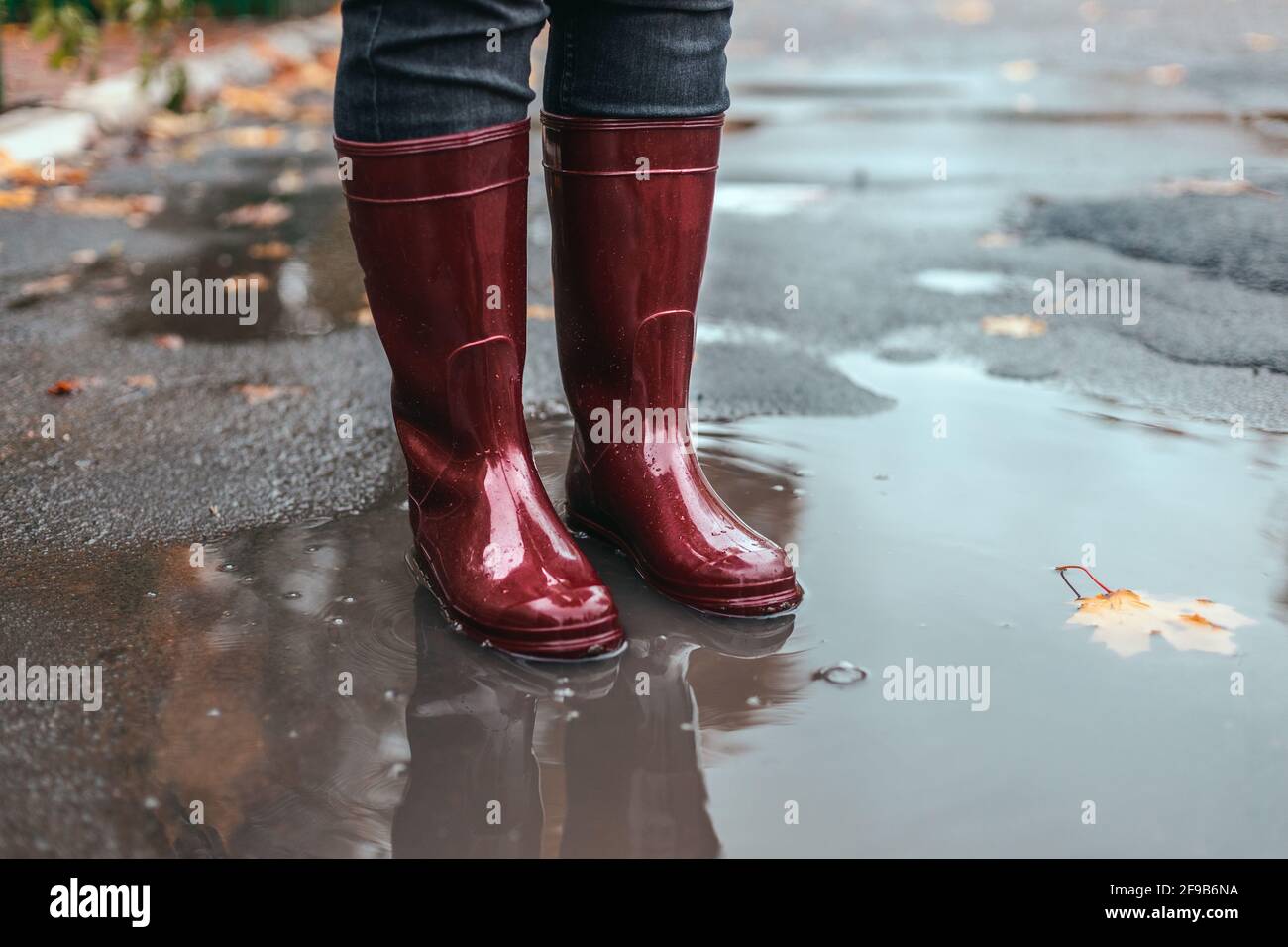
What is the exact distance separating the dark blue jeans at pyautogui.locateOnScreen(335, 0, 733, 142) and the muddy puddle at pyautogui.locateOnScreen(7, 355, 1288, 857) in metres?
0.63

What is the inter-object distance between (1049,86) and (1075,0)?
4448 mm

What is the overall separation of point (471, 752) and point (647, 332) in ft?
2.00

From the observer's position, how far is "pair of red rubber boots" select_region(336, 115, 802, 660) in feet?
4.90

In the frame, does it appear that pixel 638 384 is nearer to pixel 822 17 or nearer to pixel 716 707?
pixel 716 707

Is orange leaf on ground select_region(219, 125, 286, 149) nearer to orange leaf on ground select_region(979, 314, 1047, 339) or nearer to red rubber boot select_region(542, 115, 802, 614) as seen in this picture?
orange leaf on ground select_region(979, 314, 1047, 339)

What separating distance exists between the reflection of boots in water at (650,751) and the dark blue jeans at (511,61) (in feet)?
2.18

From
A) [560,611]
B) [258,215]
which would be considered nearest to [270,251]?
[258,215]

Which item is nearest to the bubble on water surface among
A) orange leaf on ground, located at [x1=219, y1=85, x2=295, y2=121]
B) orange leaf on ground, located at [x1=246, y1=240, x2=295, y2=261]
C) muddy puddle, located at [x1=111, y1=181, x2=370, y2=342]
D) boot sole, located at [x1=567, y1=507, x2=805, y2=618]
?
boot sole, located at [x1=567, y1=507, x2=805, y2=618]

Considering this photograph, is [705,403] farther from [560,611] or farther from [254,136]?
[254,136]

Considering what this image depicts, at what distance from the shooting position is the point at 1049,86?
627 cm

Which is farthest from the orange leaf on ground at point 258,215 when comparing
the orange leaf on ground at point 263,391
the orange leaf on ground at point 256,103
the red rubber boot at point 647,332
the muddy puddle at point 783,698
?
the red rubber boot at point 647,332

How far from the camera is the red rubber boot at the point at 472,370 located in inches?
57.9
